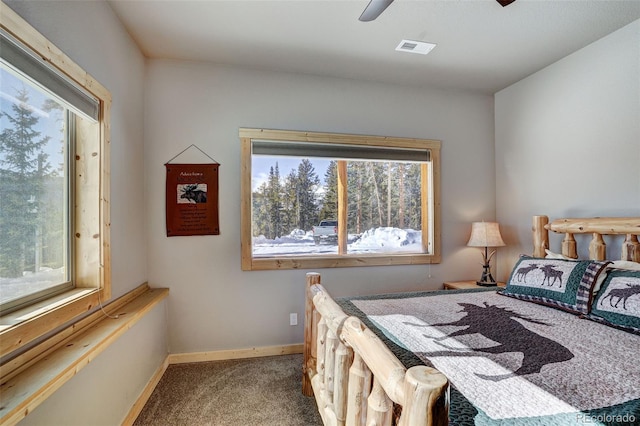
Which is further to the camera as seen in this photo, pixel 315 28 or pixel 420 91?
pixel 420 91

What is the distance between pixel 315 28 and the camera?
2238 mm

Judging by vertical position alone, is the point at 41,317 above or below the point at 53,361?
above

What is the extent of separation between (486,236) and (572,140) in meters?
1.09

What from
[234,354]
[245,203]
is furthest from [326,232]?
[234,354]

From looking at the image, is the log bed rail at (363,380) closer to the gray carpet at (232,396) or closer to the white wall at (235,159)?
the gray carpet at (232,396)

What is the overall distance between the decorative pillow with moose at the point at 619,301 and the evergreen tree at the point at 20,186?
9.67ft

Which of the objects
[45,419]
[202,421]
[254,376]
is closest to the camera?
[45,419]

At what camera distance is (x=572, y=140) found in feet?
8.54

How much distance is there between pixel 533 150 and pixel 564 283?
1.57m

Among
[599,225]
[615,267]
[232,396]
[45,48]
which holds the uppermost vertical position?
[45,48]

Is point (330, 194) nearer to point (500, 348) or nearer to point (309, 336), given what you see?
point (309, 336)

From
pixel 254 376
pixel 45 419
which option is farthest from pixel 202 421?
pixel 45 419

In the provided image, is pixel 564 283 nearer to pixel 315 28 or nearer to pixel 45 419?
pixel 315 28

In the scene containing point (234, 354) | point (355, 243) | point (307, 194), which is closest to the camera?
point (234, 354)
